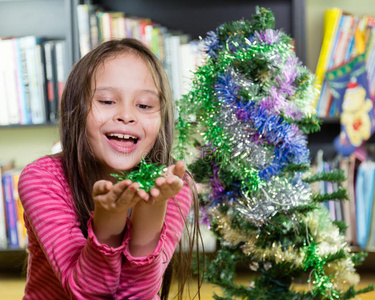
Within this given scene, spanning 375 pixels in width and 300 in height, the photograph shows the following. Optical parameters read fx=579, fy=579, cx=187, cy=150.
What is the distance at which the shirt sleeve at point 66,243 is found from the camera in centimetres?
73

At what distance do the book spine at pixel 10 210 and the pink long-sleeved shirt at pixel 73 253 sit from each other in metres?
1.21

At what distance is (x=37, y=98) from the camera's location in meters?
2.12

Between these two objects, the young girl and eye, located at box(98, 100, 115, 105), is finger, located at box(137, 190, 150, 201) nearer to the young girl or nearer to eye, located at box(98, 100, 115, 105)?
the young girl

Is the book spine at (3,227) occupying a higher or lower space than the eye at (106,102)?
lower

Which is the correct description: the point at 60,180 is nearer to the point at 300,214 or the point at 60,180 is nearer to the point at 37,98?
the point at 300,214

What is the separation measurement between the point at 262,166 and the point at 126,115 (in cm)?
39

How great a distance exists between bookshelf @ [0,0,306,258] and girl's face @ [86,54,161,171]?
112 centimetres

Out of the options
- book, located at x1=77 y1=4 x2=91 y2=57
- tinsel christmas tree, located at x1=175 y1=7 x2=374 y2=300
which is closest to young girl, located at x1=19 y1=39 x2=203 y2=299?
tinsel christmas tree, located at x1=175 y1=7 x2=374 y2=300

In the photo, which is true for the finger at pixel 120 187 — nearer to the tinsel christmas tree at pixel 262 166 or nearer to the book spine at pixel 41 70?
the tinsel christmas tree at pixel 262 166

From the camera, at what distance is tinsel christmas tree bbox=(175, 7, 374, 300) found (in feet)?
3.88

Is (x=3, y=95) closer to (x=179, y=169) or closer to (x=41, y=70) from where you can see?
(x=41, y=70)

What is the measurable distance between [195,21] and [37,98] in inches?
26.2

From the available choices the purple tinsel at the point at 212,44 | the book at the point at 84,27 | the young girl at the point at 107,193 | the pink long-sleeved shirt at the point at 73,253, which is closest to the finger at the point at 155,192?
the young girl at the point at 107,193

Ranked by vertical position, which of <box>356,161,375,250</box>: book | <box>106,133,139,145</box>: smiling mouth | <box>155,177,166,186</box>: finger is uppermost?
<box>155,177,166,186</box>: finger
